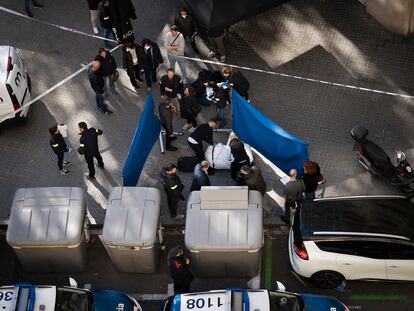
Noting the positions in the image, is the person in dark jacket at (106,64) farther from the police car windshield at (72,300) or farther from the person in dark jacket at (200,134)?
the police car windshield at (72,300)

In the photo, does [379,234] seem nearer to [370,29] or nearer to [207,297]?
[207,297]

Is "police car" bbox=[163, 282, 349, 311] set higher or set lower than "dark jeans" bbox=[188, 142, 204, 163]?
lower

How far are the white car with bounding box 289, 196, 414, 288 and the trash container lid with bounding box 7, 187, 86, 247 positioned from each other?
4.04 m

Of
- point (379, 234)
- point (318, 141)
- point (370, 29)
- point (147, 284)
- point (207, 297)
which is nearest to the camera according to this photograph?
point (207, 297)

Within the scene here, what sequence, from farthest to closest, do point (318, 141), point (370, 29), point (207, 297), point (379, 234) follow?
point (370, 29) → point (318, 141) → point (379, 234) → point (207, 297)

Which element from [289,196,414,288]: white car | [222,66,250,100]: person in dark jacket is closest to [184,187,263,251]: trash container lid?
[289,196,414,288]: white car

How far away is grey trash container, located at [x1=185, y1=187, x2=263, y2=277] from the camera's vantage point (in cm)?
1366

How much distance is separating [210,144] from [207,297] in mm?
4646

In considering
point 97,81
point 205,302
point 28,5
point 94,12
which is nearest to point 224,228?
point 205,302

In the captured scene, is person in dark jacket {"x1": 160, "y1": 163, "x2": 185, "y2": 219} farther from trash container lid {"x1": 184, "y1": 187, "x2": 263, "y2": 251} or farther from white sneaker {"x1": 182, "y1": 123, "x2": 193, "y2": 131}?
white sneaker {"x1": 182, "y1": 123, "x2": 193, "y2": 131}

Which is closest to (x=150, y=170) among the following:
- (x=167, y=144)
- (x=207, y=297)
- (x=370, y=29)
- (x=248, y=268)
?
(x=167, y=144)

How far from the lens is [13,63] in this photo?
17.2 metres

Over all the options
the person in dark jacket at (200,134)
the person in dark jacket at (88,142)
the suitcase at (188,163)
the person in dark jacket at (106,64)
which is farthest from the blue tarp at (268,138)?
the person in dark jacket at (106,64)

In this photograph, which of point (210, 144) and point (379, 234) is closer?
point (379, 234)
